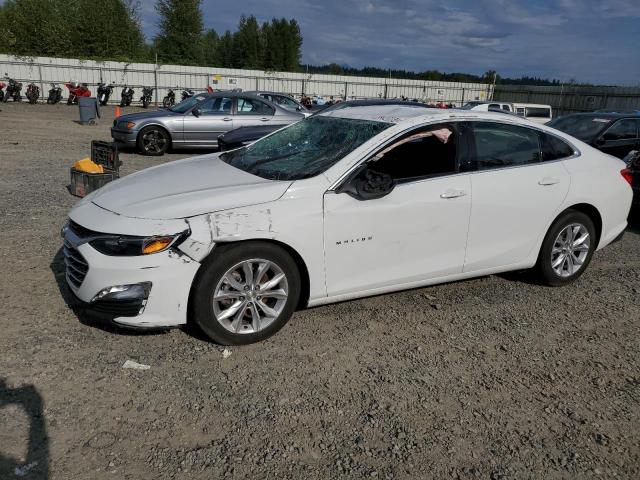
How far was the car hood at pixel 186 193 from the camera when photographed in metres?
3.47

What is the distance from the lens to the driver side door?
3.74m

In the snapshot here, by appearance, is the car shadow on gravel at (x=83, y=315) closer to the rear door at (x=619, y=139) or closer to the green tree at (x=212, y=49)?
the rear door at (x=619, y=139)

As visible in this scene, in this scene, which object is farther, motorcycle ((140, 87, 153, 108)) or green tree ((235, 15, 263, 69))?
green tree ((235, 15, 263, 69))

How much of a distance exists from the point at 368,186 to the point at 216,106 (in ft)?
33.5

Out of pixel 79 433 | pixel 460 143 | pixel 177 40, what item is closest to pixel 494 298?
pixel 460 143

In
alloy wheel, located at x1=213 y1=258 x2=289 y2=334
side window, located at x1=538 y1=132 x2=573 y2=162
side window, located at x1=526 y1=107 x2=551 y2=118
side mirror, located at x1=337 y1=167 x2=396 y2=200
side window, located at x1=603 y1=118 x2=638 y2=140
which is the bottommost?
alloy wheel, located at x1=213 y1=258 x2=289 y2=334

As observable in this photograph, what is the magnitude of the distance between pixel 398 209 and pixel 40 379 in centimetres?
260

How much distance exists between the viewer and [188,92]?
109 ft

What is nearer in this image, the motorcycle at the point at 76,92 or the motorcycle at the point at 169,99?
the motorcycle at the point at 76,92

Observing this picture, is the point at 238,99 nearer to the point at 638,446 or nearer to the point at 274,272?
the point at 274,272

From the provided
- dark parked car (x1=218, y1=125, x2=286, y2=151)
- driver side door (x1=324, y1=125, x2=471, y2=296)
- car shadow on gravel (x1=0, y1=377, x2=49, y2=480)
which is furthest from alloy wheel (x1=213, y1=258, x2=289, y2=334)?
dark parked car (x1=218, y1=125, x2=286, y2=151)

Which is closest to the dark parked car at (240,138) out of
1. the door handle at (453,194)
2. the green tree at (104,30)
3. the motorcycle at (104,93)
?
the door handle at (453,194)

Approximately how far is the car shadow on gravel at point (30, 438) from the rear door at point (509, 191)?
321cm

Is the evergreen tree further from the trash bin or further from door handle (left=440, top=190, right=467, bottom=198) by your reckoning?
door handle (left=440, top=190, right=467, bottom=198)
